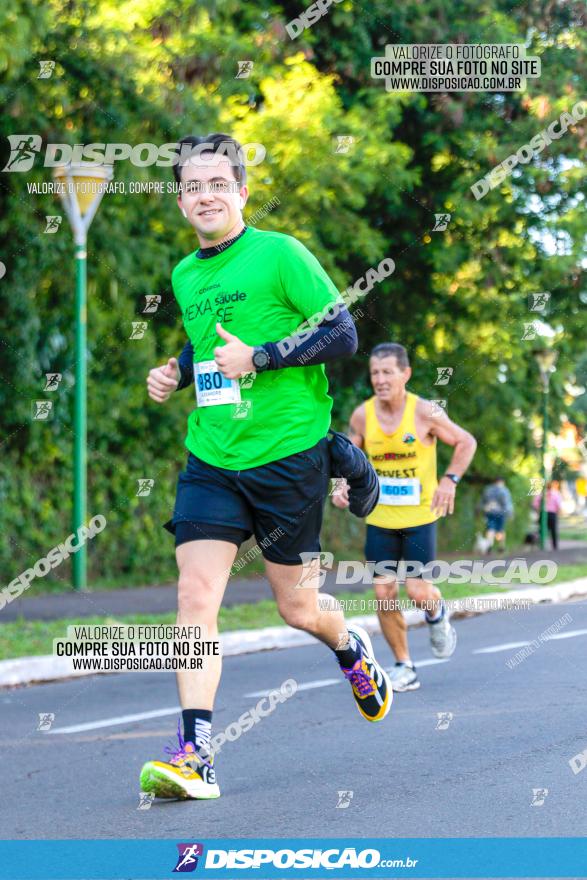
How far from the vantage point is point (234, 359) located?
203 inches

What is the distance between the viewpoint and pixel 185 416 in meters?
18.2

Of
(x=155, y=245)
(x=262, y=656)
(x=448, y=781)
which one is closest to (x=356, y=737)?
(x=448, y=781)

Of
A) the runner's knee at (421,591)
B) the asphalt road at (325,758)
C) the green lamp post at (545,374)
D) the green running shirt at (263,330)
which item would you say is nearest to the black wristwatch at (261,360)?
the green running shirt at (263,330)

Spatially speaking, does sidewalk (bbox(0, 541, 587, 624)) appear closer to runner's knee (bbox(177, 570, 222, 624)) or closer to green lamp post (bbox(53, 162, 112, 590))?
green lamp post (bbox(53, 162, 112, 590))

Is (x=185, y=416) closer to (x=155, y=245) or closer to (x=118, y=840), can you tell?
(x=155, y=245)

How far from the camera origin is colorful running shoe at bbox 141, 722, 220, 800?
16.7 feet

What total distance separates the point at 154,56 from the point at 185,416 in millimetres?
4367

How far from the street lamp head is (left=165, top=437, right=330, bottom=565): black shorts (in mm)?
9169

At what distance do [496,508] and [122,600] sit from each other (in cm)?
1357

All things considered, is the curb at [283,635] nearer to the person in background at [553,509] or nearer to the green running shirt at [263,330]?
the green running shirt at [263,330]

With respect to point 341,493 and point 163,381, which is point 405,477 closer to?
point 341,493

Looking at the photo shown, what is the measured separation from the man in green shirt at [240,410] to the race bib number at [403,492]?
302 centimetres

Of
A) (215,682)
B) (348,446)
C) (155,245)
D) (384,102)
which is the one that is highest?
(384,102)

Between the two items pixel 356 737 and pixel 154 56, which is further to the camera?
pixel 154 56
